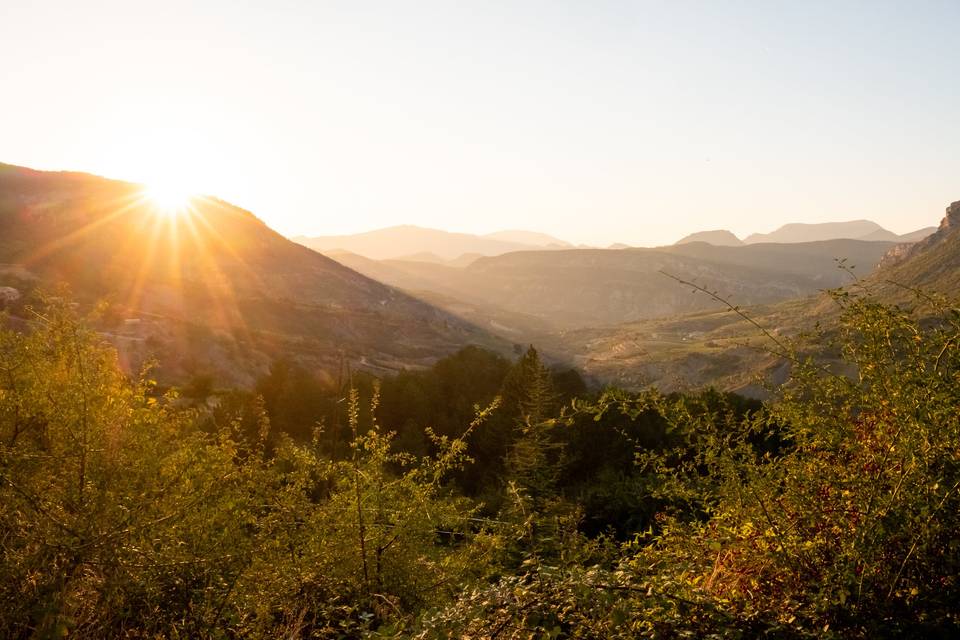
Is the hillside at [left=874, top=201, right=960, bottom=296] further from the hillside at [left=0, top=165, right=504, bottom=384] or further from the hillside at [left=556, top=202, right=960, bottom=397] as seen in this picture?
the hillside at [left=0, top=165, right=504, bottom=384]

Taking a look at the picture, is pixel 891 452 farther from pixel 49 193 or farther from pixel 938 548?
pixel 49 193

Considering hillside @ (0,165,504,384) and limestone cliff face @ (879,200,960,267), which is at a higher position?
limestone cliff face @ (879,200,960,267)

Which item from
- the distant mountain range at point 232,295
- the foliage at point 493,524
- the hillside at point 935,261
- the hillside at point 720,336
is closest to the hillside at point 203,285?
the distant mountain range at point 232,295

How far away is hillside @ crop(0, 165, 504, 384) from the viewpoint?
50.2 meters

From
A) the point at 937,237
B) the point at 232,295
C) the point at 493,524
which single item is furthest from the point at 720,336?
the point at 493,524

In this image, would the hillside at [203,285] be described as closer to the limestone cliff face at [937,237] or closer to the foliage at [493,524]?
the foliage at [493,524]

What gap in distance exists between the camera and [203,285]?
70.4 m

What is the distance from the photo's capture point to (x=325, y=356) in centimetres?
5794

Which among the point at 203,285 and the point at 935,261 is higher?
the point at 935,261

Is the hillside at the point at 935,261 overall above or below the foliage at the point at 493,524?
above

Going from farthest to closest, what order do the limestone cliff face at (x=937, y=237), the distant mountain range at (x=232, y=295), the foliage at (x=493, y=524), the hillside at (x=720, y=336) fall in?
the limestone cliff face at (x=937, y=237)
the hillside at (x=720, y=336)
the distant mountain range at (x=232, y=295)
the foliage at (x=493, y=524)

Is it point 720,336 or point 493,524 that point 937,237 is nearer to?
point 720,336

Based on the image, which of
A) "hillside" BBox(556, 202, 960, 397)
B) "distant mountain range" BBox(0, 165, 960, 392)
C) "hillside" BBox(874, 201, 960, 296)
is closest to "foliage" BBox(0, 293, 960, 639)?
"distant mountain range" BBox(0, 165, 960, 392)

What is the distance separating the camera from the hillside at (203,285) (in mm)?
50250
